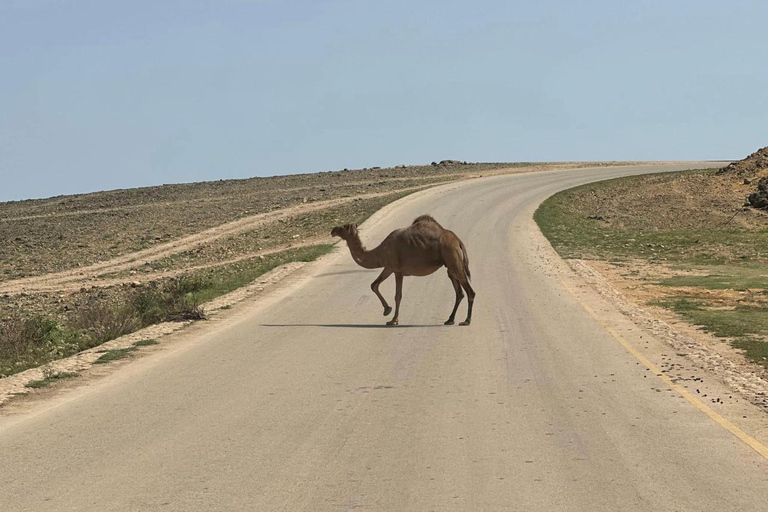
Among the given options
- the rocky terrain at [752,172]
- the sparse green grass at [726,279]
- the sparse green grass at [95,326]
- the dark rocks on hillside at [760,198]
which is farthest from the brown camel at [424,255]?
the rocky terrain at [752,172]

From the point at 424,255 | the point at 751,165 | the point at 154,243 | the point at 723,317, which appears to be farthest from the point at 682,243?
the point at 154,243

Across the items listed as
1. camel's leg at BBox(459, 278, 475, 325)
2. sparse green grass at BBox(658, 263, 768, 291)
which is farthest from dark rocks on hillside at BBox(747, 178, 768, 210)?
camel's leg at BBox(459, 278, 475, 325)

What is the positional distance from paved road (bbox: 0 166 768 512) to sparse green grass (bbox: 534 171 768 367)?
16.2 feet

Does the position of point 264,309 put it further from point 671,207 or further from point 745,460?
point 671,207

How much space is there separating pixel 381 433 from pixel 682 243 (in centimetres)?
3413

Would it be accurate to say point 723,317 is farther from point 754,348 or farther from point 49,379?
point 49,379

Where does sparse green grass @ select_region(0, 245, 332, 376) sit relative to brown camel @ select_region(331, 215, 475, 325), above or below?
below

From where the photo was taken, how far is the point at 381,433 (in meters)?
10.3

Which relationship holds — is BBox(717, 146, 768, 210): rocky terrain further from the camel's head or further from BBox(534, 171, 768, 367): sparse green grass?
the camel's head

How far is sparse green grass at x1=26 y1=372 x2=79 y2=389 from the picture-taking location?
13.8 m

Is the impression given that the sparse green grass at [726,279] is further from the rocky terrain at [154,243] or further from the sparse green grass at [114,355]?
the sparse green grass at [114,355]

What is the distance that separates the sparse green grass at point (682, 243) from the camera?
22609 millimetres

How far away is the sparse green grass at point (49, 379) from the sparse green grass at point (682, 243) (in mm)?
10033

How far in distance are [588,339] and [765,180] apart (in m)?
41.6
